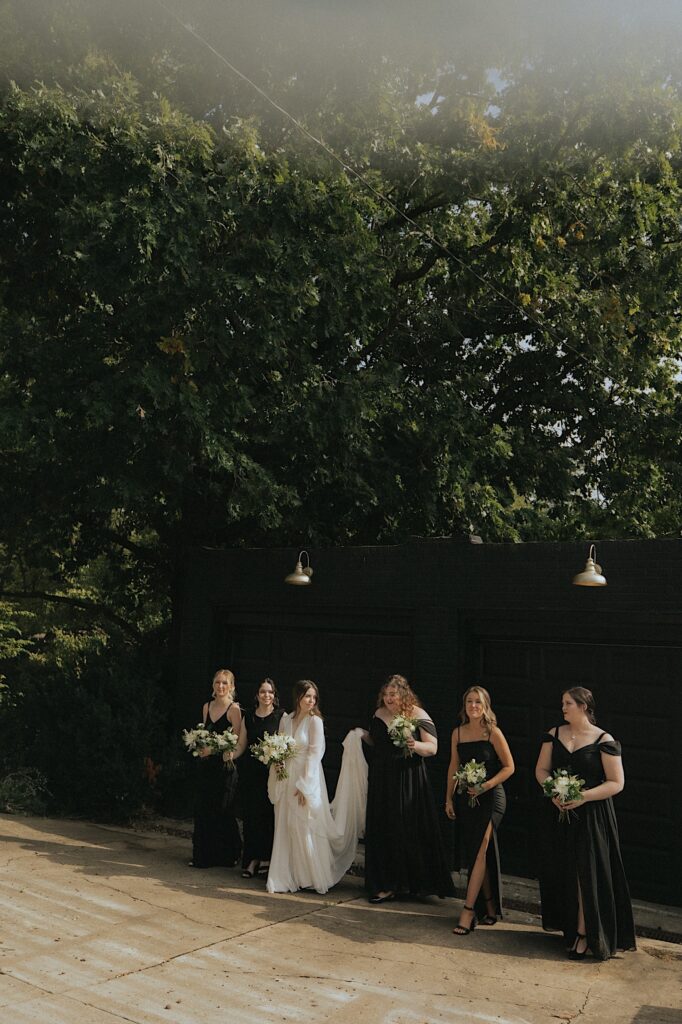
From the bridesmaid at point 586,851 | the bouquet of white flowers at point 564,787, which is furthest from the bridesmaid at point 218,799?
the bouquet of white flowers at point 564,787

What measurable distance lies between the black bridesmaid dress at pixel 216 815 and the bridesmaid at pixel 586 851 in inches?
138

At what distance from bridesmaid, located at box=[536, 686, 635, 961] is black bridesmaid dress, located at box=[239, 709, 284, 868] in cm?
304

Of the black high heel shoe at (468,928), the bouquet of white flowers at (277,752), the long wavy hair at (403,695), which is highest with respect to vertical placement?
the long wavy hair at (403,695)

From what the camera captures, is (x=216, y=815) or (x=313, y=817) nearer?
(x=313, y=817)

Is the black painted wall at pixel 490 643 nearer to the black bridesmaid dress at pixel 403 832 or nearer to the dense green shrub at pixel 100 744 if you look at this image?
the dense green shrub at pixel 100 744

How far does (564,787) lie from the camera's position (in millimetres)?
7875

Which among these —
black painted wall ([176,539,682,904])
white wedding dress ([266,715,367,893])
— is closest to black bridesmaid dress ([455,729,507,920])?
black painted wall ([176,539,682,904])

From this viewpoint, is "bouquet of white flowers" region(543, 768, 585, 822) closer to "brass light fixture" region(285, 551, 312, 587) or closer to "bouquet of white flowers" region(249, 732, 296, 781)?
"bouquet of white flowers" region(249, 732, 296, 781)

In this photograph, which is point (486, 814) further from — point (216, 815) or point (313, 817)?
point (216, 815)

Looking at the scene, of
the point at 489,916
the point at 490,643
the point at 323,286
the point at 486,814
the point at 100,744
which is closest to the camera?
the point at 486,814

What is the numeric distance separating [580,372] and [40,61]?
30.5 ft

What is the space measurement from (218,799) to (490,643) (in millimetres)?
3318

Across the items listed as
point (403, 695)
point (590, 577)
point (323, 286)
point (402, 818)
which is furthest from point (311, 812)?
point (323, 286)

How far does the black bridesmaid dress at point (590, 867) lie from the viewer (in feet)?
25.8
